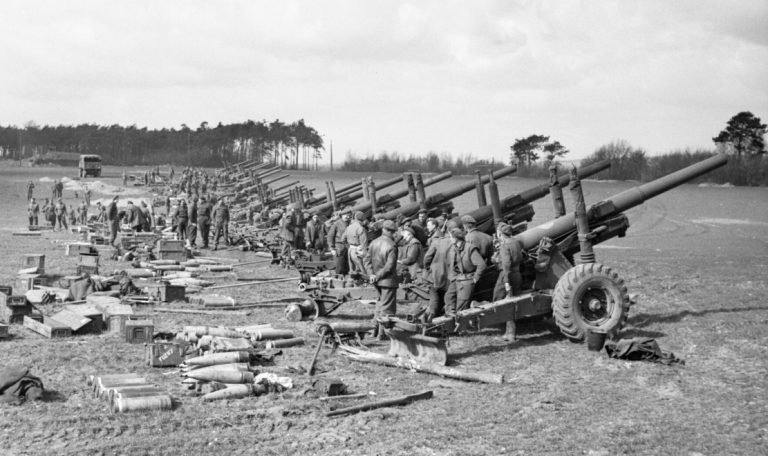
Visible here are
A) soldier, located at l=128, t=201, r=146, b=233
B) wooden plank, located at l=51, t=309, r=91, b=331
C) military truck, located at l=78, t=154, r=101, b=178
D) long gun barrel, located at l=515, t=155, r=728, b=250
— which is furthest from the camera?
military truck, located at l=78, t=154, r=101, b=178

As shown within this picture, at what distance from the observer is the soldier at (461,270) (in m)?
11.9

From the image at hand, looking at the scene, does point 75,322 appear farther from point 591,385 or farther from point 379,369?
point 591,385

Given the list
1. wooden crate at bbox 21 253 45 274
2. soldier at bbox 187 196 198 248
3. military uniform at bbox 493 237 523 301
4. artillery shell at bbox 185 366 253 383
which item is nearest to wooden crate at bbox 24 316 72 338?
artillery shell at bbox 185 366 253 383

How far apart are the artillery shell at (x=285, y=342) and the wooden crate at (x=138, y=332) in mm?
1666

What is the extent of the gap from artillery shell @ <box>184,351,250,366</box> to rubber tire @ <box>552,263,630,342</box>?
14.4ft

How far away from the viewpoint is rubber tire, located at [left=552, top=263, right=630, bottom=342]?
447 inches

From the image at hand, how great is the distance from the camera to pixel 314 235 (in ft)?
67.9

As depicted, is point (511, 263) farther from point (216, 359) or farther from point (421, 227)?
point (421, 227)

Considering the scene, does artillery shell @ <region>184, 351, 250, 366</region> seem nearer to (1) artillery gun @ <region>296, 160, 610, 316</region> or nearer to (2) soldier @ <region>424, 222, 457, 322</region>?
(2) soldier @ <region>424, 222, 457, 322</region>

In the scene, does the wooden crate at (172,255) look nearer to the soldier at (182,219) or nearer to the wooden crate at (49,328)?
the soldier at (182,219)

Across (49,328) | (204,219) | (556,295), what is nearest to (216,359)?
(49,328)

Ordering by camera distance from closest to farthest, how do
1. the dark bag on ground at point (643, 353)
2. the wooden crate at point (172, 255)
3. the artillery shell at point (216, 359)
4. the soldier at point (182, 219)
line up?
the artillery shell at point (216, 359) → the dark bag on ground at point (643, 353) → the wooden crate at point (172, 255) → the soldier at point (182, 219)

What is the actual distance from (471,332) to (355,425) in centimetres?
463

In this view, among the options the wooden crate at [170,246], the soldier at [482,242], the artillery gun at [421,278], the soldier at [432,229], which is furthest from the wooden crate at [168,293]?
the wooden crate at [170,246]
